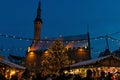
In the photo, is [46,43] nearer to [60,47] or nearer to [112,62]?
[60,47]

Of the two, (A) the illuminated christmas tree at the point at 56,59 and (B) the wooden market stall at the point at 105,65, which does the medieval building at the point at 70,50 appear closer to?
(A) the illuminated christmas tree at the point at 56,59

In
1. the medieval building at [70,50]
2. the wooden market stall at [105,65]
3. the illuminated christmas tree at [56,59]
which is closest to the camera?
the wooden market stall at [105,65]

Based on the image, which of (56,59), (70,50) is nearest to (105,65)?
(56,59)

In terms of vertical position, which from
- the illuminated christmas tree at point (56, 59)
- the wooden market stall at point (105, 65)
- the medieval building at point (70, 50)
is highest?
the medieval building at point (70, 50)

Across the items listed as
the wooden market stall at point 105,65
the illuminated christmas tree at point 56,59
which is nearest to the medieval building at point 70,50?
the illuminated christmas tree at point 56,59

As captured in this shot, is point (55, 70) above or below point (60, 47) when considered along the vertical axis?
below

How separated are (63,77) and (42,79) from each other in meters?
1.08

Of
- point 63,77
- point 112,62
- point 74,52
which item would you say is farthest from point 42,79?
point 74,52

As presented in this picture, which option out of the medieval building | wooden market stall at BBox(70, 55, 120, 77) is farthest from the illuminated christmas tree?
wooden market stall at BBox(70, 55, 120, 77)

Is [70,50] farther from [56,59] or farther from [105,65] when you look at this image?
[105,65]

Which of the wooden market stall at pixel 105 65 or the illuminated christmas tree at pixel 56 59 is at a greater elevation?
the illuminated christmas tree at pixel 56 59

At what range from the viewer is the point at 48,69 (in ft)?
133

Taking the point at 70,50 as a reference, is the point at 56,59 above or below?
below

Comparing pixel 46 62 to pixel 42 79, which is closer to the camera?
pixel 42 79
